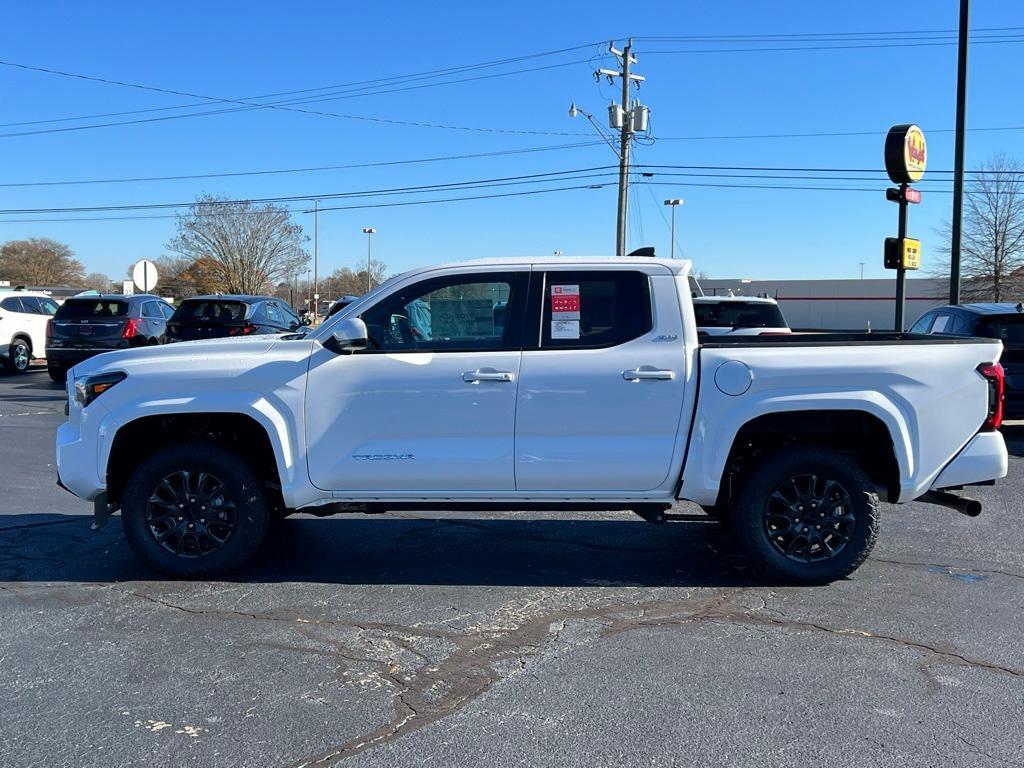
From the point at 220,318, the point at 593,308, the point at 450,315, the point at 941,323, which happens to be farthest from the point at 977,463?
the point at 220,318

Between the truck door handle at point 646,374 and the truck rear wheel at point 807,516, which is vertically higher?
the truck door handle at point 646,374

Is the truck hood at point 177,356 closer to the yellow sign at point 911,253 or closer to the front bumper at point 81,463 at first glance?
the front bumper at point 81,463

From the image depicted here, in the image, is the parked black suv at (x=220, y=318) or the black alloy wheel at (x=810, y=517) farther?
the parked black suv at (x=220, y=318)

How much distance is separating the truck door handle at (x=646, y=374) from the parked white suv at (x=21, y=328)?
60.3 ft

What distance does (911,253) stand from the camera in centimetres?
1530

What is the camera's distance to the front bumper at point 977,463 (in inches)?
213

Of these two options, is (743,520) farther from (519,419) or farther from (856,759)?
(856,759)

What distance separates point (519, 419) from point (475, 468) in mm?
393

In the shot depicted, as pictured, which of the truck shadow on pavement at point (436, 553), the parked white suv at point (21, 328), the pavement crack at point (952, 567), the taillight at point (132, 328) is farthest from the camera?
the parked white suv at point (21, 328)

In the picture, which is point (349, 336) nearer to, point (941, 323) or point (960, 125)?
point (941, 323)

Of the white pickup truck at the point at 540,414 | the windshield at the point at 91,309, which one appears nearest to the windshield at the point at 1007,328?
the white pickup truck at the point at 540,414

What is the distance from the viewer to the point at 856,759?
11.3ft

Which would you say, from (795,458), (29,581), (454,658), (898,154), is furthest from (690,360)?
(898,154)

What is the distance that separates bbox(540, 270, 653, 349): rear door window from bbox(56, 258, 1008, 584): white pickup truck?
12mm
